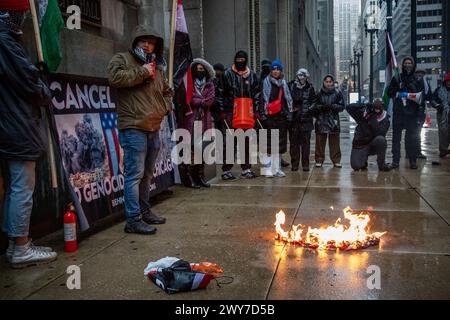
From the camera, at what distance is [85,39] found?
7.42m

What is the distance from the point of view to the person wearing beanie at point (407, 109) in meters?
10.4

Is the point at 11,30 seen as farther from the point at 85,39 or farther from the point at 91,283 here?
the point at 85,39

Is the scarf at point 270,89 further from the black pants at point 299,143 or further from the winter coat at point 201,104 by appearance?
the winter coat at point 201,104

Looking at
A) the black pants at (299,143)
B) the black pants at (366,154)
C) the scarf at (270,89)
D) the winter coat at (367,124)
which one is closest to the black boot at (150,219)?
the scarf at (270,89)

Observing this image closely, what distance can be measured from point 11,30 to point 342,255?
11.5 ft

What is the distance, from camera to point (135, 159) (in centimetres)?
530

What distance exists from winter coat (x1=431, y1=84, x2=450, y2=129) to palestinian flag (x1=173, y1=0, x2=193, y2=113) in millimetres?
6583

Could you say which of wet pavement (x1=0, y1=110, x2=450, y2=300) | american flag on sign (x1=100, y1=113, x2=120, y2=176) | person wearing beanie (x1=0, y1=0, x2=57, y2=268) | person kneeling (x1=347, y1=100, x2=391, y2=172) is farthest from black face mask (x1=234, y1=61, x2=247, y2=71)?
person wearing beanie (x1=0, y1=0, x2=57, y2=268)

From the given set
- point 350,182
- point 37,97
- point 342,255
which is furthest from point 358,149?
point 37,97

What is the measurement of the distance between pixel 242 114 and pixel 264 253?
15.5 feet

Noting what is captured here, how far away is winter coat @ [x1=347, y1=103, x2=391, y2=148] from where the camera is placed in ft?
34.0

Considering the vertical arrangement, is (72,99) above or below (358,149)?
above

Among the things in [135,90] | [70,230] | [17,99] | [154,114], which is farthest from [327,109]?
[17,99]

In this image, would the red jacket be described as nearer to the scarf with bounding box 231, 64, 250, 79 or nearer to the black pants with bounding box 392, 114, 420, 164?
the scarf with bounding box 231, 64, 250, 79
